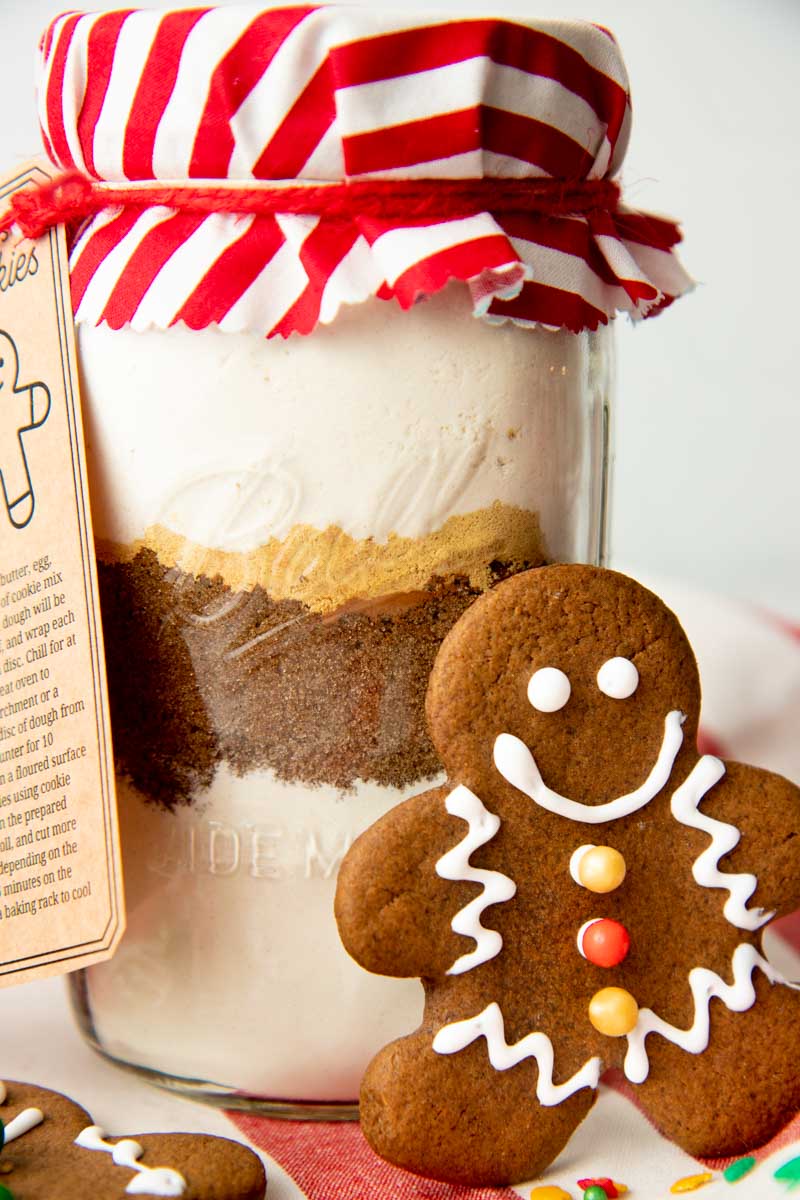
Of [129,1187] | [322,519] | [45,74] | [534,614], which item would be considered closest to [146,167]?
[45,74]

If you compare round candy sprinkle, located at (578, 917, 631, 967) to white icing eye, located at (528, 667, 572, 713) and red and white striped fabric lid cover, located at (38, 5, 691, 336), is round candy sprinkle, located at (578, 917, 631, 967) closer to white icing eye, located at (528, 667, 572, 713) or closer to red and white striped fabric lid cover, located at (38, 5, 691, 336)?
white icing eye, located at (528, 667, 572, 713)

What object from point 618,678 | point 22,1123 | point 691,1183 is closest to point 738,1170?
point 691,1183

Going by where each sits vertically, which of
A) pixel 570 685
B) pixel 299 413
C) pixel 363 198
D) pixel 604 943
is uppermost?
pixel 363 198

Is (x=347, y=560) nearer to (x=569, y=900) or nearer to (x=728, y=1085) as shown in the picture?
(x=569, y=900)

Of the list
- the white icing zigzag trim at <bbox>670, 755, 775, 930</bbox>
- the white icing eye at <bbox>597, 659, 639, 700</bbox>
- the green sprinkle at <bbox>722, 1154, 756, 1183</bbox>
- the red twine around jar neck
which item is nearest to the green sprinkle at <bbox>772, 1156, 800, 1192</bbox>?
the green sprinkle at <bbox>722, 1154, 756, 1183</bbox>

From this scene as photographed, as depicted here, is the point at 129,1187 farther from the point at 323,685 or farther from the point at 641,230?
the point at 641,230

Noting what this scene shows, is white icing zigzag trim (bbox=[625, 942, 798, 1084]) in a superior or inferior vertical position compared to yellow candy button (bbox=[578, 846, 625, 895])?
inferior

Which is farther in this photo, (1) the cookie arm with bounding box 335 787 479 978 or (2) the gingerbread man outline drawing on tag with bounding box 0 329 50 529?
(2) the gingerbread man outline drawing on tag with bounding box 0 329 50 529
